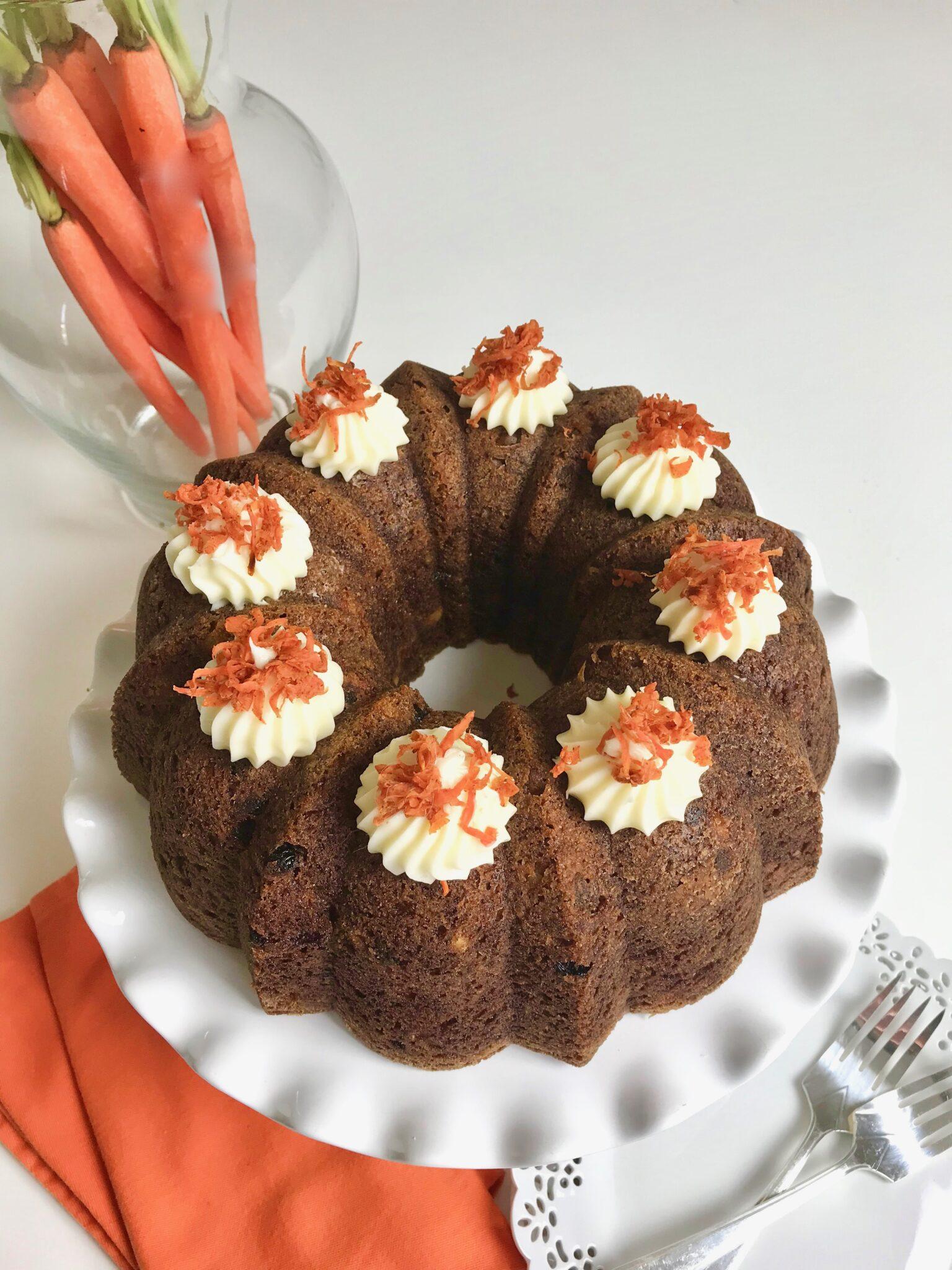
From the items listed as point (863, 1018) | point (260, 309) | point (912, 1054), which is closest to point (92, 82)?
point (260, 309)

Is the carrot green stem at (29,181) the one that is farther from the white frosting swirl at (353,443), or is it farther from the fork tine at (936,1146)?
the fork tine at (936,1146)

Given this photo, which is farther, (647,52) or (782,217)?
(647,52)

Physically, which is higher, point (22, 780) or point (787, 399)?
point (787, 399)

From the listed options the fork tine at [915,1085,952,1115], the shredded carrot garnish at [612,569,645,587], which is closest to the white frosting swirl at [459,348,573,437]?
the shredded carrot garnish at [612,569,645,587]

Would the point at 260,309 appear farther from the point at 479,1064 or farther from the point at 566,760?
the point at 479,1064

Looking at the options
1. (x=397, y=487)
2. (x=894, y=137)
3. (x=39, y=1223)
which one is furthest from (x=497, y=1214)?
(x=894, y=137)

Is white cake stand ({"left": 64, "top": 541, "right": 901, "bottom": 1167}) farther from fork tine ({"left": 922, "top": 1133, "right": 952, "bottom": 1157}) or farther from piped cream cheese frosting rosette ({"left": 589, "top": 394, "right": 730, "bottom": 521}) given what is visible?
piped cream cheese frosting rosette ({"left": 589, "top": 394, "right": 730, "bottom": 521})

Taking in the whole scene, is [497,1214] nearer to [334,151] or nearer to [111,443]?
[111,443]
